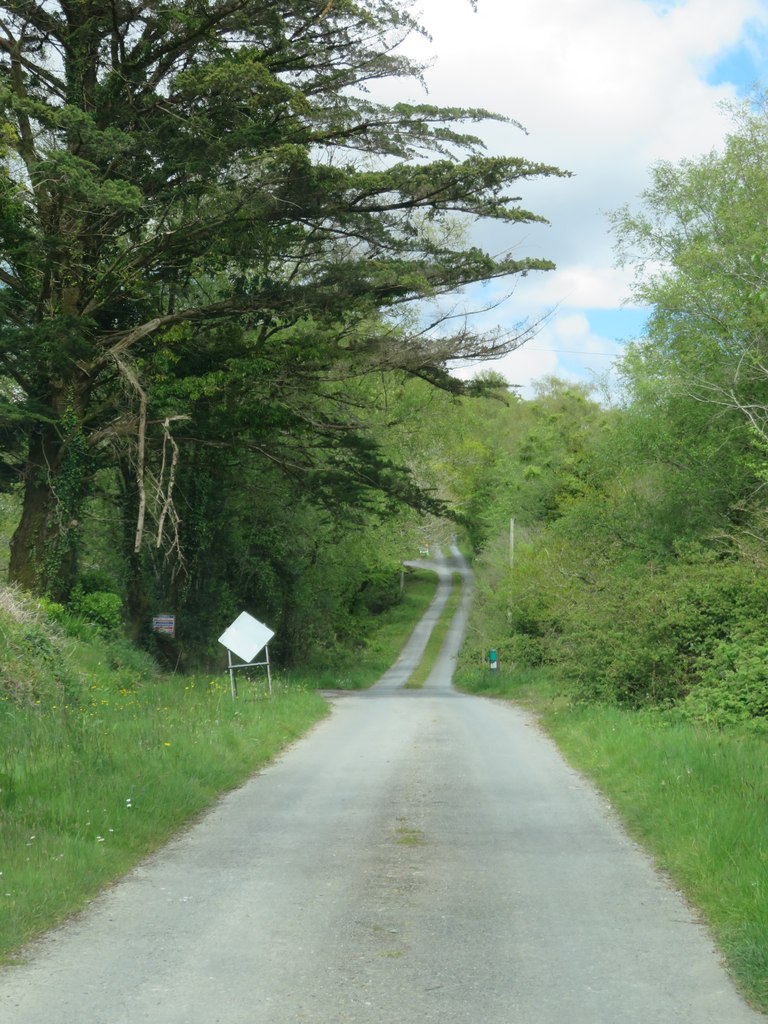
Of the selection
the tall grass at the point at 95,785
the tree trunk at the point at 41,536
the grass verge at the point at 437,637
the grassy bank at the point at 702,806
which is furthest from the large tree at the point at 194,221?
the grass verge at the point at 437,637

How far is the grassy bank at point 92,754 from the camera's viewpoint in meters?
7.71

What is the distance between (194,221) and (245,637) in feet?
27.1

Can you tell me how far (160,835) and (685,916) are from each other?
4636mm

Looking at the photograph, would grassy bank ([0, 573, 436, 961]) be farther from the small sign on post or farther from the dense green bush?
the dense green bush

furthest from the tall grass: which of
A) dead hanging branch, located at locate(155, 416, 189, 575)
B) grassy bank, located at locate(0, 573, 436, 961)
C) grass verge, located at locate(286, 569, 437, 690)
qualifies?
grass verge, located at locate(286, 569, 437, 690)

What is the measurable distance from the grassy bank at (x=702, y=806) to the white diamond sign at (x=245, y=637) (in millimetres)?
6056

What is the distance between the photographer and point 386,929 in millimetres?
6848

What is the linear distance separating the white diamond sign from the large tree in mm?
2568

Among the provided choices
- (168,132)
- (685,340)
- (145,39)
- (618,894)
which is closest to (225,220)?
(168,132)

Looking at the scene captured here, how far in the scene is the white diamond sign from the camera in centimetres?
2046

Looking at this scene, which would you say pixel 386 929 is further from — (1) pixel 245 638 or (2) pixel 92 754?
(1) pixel 245 638

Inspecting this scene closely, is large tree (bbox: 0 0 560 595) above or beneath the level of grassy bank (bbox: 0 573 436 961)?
above

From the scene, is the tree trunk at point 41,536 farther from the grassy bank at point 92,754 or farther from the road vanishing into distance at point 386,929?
the road vanishing into distance at point 386,929

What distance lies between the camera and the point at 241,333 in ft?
88.3
